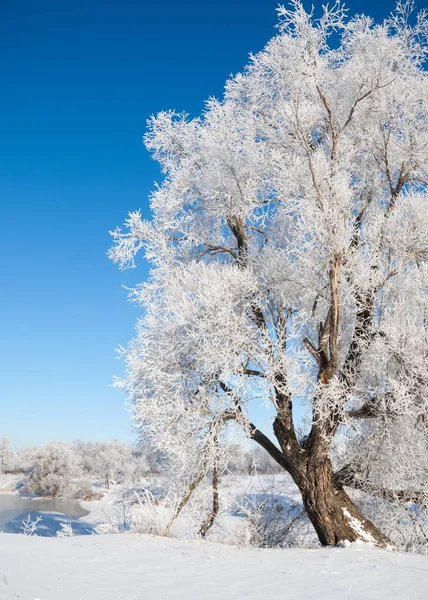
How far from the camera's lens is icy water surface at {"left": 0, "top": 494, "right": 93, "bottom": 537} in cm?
1875

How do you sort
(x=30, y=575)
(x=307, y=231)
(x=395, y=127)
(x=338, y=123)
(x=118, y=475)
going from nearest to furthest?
(x=30, y=575) < (x=307, y=231) < (x=395, y=127) < (x=338, y=123) < (x=118, y=475)

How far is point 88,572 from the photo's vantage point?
14.1ft

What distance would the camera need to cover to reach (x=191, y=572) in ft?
14.2

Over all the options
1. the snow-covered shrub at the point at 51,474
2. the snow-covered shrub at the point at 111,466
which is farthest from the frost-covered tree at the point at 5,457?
the snow-covered shrub at the point at 51,474

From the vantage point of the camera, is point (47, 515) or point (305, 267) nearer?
point (305, 267)

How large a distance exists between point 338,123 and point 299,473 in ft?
20.2

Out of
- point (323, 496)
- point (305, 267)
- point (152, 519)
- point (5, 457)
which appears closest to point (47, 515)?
point (152, 519)

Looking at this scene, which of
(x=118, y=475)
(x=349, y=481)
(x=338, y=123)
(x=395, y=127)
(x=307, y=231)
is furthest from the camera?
(x=118, y=475)

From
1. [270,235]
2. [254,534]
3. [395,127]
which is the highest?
[395,127]

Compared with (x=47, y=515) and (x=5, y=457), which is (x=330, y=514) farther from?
(x=5, y=457)

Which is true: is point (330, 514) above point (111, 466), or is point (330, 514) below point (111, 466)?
above

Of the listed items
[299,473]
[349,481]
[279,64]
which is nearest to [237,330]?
[299,473]

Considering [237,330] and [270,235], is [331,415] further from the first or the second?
[270,235]

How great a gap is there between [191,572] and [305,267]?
186 inches
